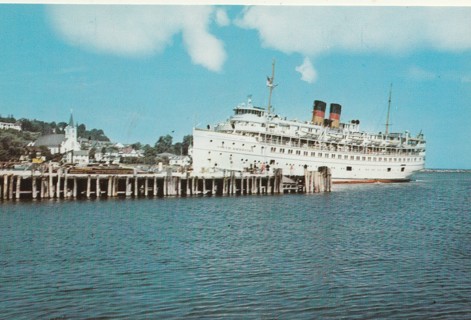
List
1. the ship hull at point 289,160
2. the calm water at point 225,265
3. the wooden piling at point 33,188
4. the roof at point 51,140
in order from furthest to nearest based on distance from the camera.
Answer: the roof at point 51,140, the ship hull at point 289,160, the wooden piling at point 33,188, the calm water at point 225,265

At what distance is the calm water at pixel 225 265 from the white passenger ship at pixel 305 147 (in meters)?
17.0

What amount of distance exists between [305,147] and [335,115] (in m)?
8.15

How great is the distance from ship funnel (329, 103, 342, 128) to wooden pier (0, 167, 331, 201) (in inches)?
516

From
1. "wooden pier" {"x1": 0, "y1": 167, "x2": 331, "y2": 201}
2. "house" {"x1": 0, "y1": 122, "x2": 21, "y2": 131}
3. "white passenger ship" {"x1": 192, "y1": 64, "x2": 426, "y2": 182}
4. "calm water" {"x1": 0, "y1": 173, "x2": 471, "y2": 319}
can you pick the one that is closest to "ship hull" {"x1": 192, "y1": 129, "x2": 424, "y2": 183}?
"white passenger ship" {"x1": 192, "y1": 64, "x2": 426, "y2": 182}

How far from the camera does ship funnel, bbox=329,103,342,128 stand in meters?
53.9

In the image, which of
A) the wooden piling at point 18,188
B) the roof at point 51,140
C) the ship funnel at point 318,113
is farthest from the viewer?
the roof at point 51,140

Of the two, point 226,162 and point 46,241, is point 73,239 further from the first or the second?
point 226,162

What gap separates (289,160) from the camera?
154ft

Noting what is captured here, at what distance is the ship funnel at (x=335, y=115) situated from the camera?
5391 cm

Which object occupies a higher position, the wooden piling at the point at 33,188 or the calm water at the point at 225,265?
the wooden piling at the point at 33,188

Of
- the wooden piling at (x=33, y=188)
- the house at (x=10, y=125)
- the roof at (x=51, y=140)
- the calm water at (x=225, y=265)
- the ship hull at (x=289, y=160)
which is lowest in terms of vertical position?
the calm water at (x=225, y=265)

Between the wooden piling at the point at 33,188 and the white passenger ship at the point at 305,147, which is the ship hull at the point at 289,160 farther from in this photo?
the wooden piling at the point at 33,188

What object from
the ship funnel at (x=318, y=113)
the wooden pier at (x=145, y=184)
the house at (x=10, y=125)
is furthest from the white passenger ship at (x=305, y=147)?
the house at (x=10, y=125)

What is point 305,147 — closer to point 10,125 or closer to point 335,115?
point 335,115
